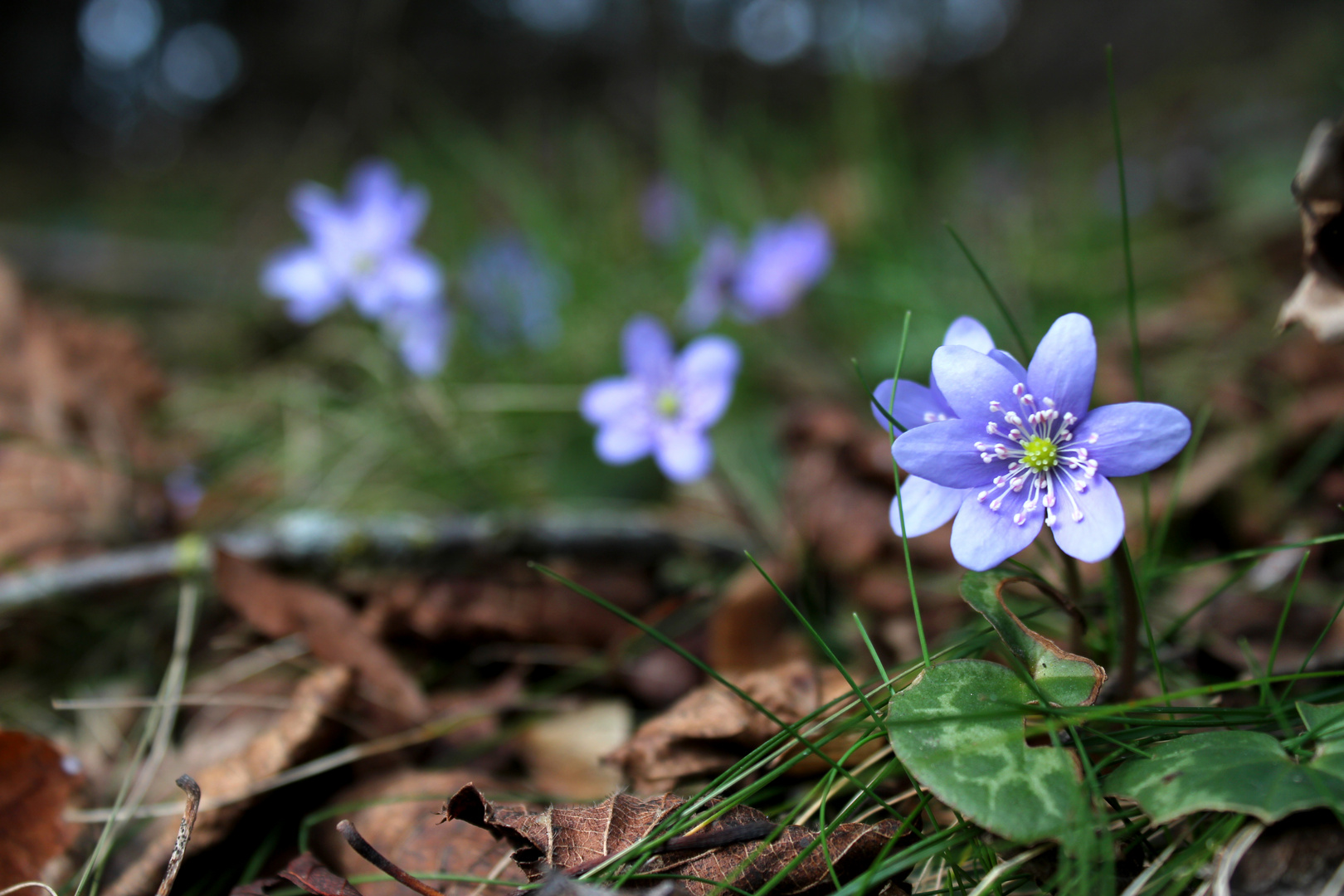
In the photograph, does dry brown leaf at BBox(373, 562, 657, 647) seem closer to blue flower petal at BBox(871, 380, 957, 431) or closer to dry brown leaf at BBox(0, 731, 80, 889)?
dry brown leaf at BBox(0, 731, 80, 889)

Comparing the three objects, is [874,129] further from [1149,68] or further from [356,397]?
[1149,68]

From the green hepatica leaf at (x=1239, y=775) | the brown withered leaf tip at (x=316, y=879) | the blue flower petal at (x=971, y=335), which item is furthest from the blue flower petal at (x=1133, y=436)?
the brown withered leaf tip at (x=316, y=879)

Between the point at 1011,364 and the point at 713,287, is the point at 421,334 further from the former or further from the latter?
the point at 1011,364

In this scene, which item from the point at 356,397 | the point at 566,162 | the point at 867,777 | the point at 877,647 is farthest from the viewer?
the point at 566,162

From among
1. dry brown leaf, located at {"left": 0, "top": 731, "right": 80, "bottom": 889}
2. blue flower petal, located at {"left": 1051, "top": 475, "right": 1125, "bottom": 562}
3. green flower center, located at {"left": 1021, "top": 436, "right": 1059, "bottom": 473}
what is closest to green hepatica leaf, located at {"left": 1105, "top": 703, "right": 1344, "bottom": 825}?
blue flower petal, located at {"left": 1051, "top": 475, "right": 1125, "bottom": 562}

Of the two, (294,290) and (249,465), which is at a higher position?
(294,290)

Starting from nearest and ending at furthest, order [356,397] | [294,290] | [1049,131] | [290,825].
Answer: [290,825]
[294,290]
[356,397]
[1049,131]

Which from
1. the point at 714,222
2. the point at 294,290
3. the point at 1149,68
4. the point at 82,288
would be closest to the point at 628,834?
the point at 294,290
